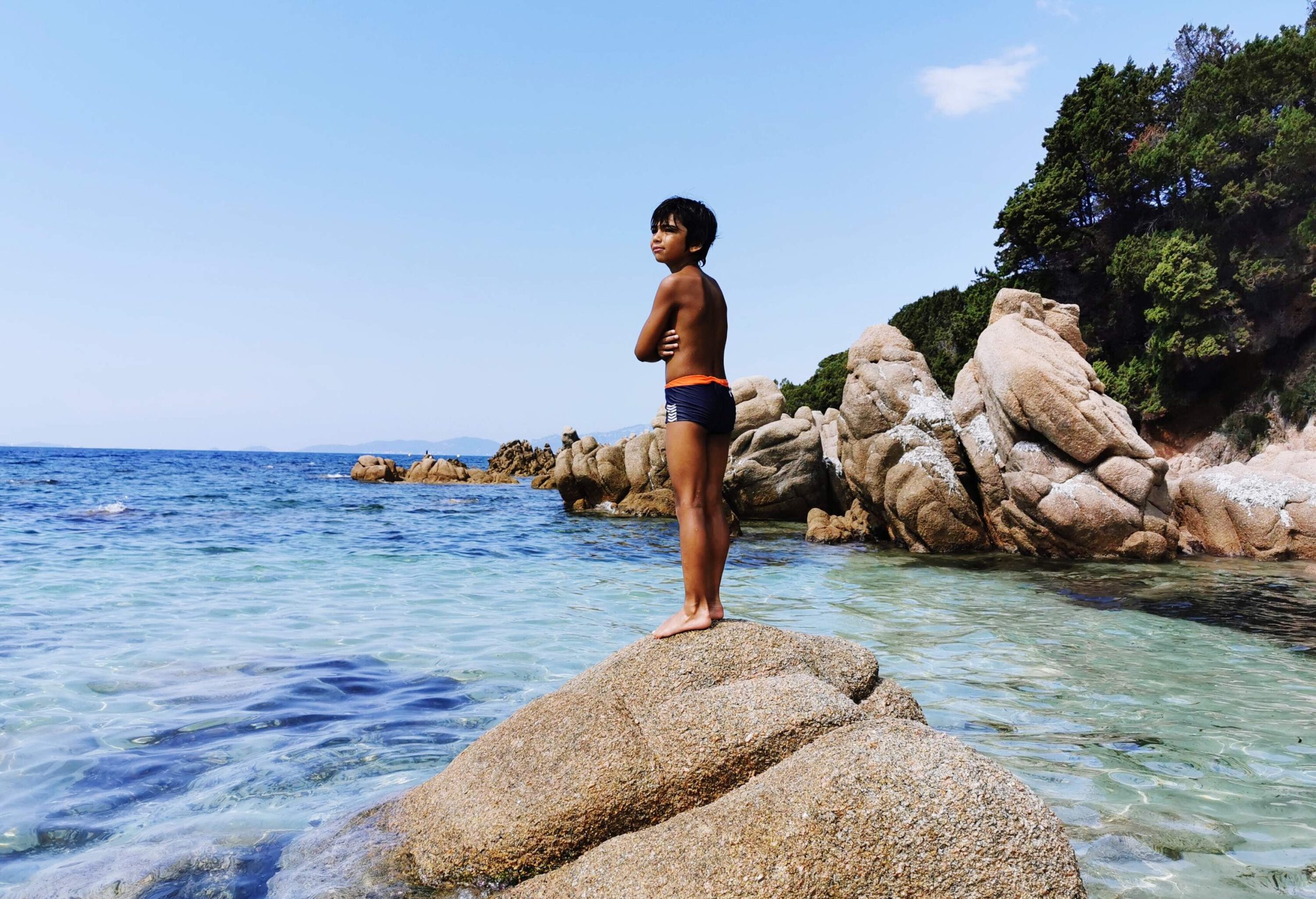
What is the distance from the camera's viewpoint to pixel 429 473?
4909 cm

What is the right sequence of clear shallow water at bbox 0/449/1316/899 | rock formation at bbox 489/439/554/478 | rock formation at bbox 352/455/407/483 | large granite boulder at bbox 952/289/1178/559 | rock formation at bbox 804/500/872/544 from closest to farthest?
clear shallow water at bbox 0/449/1316/899 < large granite boulder at bbox 952/289/1178/559 < rock formation at bbox 804/500/872/544 < rock formation at bbox 352/455/407/483 < rock formation at bbox 489/439/554/478

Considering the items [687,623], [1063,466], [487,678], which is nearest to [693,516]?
[687,623]

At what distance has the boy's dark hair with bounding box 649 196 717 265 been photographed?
5.12 metres

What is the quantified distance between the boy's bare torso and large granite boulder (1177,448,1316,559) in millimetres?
16669

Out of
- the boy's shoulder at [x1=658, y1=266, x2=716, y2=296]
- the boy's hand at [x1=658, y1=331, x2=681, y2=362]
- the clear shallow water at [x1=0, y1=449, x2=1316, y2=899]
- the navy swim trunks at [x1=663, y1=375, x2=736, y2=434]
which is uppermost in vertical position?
the boy's shoulder at [x1=658, y1=266, x2=716, y2=296]

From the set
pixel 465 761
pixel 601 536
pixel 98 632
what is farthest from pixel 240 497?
pixel 465 761

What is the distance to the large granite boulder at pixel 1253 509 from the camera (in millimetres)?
16547

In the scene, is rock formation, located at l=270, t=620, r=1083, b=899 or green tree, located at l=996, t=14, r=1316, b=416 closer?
rock formation, located at l=270, t=620, r=1083, b=899

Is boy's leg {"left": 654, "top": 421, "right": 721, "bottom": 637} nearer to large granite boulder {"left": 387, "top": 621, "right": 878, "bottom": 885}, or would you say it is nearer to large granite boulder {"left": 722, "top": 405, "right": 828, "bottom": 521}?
large granite boulder {"left": 387, "top": 621, "right": 878, "bottom": 885}

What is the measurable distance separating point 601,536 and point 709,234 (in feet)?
57.4

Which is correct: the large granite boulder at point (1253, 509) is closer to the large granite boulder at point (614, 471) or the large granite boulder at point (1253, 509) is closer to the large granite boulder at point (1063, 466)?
the large granite boulder at point (1063, 466)

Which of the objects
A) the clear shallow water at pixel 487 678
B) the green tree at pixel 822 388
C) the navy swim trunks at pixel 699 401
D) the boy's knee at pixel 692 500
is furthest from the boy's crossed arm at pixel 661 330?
the green tree at pixel 822 388

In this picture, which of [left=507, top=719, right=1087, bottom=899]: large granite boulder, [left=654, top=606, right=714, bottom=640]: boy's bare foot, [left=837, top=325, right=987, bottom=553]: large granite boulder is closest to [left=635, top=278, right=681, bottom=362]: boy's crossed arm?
[left=654, top=606, right=714, bottom=640]: boy's bare foot

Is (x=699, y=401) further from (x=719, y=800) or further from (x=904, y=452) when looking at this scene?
(x=904, y=452)
